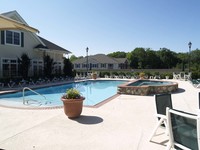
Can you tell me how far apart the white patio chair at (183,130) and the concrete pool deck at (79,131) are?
1.06 meters

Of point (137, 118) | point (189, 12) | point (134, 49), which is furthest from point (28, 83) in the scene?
point (134, 49)

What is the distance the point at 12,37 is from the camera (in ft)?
62.1

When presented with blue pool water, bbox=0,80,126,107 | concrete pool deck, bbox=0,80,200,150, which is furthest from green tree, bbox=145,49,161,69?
concrete pool deck, bbox=0,80,200,150

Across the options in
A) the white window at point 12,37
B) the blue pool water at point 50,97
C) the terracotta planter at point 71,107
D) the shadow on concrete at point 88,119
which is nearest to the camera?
the shadow on concrete at point 88,119

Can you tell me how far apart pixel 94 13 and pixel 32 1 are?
26.9ft

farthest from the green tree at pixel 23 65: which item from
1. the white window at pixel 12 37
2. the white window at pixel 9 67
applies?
the white window at pixel 12 37

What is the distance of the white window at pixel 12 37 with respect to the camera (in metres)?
18.4

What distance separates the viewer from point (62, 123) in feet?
18.9

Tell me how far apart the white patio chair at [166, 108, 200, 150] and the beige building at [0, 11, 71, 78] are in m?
17.8

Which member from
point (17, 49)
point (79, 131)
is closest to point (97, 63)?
point (17, 49)

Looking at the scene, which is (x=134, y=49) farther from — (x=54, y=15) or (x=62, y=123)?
(x=62, y=123)

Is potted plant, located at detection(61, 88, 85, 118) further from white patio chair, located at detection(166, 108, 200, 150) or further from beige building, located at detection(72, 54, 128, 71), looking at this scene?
beige building, located at detection(72, 54, 128, 71)

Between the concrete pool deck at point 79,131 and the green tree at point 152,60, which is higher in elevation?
the green tree at point 152,60

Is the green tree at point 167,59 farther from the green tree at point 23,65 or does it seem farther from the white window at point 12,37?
the white window at point 12,37
